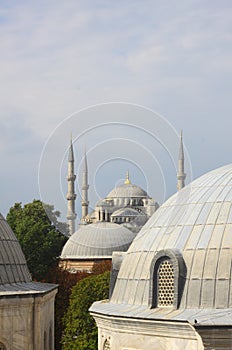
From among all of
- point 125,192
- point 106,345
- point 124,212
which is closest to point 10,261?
point 106,345

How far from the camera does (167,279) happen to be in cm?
2058

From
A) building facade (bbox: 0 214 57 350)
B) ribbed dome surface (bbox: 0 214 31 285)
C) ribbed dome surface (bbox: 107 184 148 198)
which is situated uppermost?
ribbed dome surface (bbox: 107 184 148 198)

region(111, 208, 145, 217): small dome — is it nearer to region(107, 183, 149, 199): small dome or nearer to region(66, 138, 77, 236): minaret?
region(107, 183, 149, 199): small dome

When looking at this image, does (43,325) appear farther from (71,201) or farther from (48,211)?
(71,201)

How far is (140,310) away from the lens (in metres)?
20.7

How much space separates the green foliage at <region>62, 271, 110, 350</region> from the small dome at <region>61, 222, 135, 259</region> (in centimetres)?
2545

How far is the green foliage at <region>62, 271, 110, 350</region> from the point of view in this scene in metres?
39.8

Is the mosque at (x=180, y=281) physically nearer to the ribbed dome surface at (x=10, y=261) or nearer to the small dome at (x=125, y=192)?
the ribbed dome surface at (x=10, y=261)

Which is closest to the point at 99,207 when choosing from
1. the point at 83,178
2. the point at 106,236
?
the point at 83,178

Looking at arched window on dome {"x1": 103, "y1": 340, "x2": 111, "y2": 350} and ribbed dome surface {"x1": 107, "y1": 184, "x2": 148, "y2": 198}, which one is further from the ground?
ribbed dome surface {"x1": 107, "y1": 184, "x2": 148, "y2": 198}

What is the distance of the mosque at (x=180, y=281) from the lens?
19.3 metres

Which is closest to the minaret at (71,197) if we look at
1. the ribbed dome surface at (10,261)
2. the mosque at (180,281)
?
the ribbed dome surface at (10,261)

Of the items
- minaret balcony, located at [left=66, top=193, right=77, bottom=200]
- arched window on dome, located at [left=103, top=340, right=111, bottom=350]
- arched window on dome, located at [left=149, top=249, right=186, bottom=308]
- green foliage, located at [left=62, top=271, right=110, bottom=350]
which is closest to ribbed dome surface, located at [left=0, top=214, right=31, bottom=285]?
arched window on dome, located at [left=103, top=340, right=111, bottom=350]

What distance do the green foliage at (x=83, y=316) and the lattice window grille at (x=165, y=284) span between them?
19.2 metres
